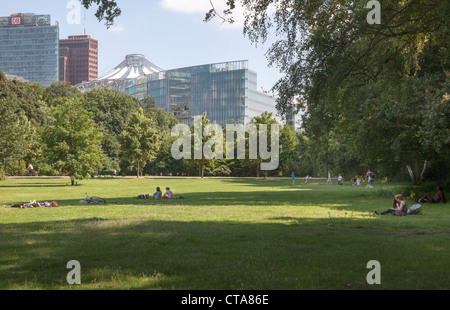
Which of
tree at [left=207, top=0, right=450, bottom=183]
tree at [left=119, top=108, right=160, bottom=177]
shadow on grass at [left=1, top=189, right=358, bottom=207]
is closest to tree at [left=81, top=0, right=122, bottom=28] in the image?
tree at [left=207, top=0, right=450, bottom=183]

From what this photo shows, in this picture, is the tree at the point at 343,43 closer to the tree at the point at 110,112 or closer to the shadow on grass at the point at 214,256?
the shadow on grass at the point at 214,256

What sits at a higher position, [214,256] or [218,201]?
[214,256]

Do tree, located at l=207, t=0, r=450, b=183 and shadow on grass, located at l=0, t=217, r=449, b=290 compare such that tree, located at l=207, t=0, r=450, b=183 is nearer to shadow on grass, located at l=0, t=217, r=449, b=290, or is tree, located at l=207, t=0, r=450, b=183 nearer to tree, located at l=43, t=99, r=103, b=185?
shadow on grass, located at l=0, t=217, r=449, b=290

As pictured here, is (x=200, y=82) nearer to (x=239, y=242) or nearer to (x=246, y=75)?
(x=246, y=75)

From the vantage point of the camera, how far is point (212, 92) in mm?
143125

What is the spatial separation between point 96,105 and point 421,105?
263 ft

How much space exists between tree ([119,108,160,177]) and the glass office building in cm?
6315

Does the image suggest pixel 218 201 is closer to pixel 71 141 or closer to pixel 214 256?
pixel 214 256

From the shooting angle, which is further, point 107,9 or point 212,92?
point 212,92

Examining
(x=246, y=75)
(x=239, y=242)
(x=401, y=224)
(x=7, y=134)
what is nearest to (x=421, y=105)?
(x=401, y=224)

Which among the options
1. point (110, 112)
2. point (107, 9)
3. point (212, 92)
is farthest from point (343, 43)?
point (212, 92)

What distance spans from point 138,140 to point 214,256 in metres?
65.1

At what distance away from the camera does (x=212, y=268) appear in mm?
7715

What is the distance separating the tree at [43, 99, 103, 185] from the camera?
4541 cm
